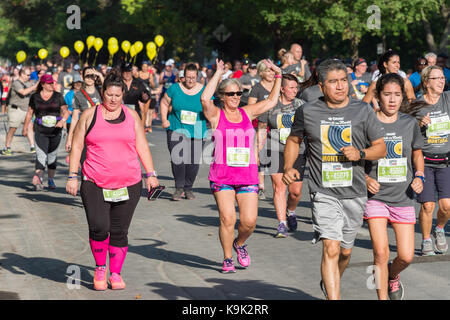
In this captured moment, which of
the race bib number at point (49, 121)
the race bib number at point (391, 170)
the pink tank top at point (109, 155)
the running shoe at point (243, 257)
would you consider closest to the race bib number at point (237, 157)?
the running shoe at point (243, 257)

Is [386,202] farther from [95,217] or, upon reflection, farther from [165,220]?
[165,220]

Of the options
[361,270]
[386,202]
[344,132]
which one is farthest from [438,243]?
[344,132]

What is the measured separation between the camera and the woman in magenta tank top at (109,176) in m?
7.00

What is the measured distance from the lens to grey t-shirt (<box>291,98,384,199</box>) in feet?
19.4

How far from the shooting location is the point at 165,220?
1062 cm

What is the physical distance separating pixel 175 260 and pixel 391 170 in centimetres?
261

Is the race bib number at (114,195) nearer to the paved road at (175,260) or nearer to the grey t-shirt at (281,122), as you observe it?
the paved road at (175,260)

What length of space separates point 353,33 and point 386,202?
32754mm

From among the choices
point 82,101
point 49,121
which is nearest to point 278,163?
point 82,101

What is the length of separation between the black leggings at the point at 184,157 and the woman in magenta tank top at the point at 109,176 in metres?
5.17

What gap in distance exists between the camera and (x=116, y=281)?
23.1 feet

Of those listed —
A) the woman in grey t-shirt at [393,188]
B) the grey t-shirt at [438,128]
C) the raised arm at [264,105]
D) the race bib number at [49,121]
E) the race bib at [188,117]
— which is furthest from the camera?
the race bib number at [49,121]

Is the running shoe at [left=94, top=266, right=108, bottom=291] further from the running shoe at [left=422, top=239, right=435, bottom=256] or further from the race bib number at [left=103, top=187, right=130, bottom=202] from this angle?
the running shoe at [left=422, top=239, right=435, bottom=256]

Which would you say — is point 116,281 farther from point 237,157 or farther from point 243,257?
point 237,157
